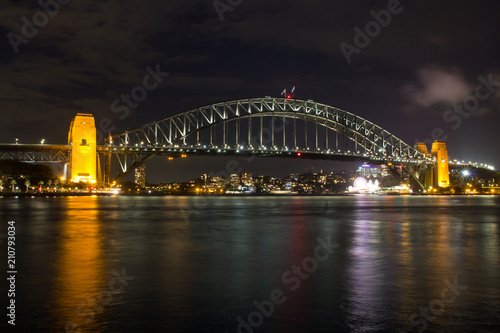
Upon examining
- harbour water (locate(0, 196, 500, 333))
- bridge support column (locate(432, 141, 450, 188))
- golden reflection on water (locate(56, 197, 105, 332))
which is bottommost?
harbour water (locate(0, 196, 500, 333))

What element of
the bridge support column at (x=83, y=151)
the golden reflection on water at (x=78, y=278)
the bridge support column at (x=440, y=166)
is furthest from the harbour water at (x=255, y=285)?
the bridge support column at (x=440, y=166)

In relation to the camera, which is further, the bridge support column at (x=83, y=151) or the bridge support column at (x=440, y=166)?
the bridge support column at (x=440, y=166)

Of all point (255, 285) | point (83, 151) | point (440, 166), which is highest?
point (83, 151)

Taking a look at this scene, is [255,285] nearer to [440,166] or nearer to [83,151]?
[83,151]

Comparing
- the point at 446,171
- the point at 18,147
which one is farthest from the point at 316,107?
the point at 18,147

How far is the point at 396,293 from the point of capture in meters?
8.72

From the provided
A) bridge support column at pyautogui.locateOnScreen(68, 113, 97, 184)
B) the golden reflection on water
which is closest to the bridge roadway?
bridge support column at pyautogui.locateOnScreen(68, 113, 97, 184)

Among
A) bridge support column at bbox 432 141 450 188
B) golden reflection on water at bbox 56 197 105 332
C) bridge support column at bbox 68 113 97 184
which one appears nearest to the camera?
golden reflection on water at bbox 56 197 105 332

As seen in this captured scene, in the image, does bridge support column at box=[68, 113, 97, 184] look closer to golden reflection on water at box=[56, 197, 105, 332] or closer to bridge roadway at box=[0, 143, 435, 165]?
bridge roadway at box=[0, 143, 435, 165]

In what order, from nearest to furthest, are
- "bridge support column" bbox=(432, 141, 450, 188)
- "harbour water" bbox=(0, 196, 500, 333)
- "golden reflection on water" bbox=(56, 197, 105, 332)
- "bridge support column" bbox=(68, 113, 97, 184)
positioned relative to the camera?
"harbour water" bbox=(0, 196, 500, 333)
"golden reflection on water" bbox=(56, 197, 105, 332)
"bridge support column" bbox=(68, 113, 97, 184)
"bridge support column" bbox=(432, 141, 450, 188)

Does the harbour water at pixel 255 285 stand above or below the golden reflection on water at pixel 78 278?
below

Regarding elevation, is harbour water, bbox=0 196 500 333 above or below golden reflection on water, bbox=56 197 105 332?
below

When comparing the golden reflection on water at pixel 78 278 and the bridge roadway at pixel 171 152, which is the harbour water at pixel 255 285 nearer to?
the golden reflection on water at pixel 78 278

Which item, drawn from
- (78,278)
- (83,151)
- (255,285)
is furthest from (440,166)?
(78,278)
